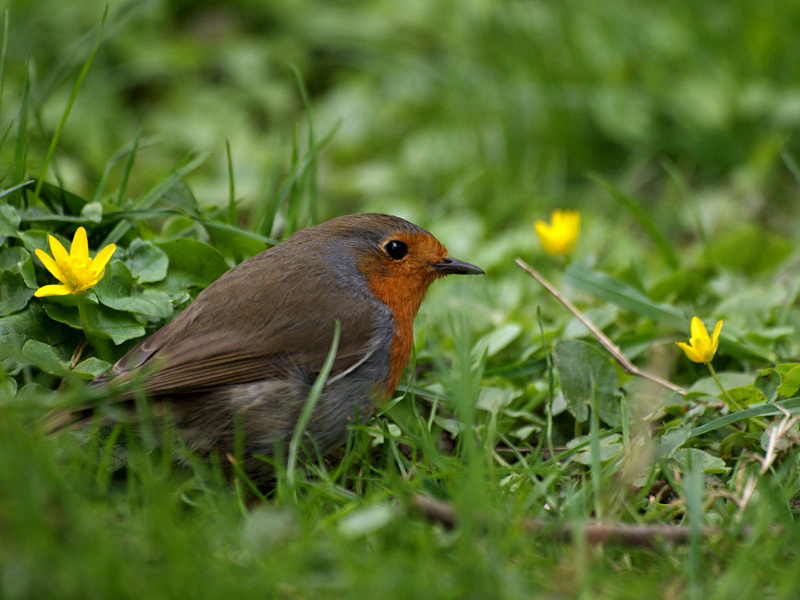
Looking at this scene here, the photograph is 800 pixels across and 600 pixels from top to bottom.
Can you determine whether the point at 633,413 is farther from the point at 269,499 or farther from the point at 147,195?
the point at 147,195

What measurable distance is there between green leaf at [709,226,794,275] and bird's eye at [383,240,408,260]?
2.00 m

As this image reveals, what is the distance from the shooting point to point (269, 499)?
2.67 meters

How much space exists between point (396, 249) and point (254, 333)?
686mm

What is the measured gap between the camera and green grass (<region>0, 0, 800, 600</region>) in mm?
1909

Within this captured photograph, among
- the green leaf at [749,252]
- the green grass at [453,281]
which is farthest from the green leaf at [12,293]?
the green leaf at [749,252]

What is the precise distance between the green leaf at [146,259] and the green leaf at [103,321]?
198 millimetres

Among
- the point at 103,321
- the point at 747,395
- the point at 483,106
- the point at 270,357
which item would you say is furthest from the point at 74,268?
the point at 483,106

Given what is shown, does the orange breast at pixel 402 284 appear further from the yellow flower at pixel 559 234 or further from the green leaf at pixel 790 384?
the green leaf at pixel 790 384

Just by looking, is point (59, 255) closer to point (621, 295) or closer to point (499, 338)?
point (499, 338)

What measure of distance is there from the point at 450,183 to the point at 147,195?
8.90 ft

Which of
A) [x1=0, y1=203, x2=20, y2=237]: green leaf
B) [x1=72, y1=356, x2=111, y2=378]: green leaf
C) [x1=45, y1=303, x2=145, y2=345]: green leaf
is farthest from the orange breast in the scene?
[x1=0, y1=203, x2=20, y2=237]: green leaf

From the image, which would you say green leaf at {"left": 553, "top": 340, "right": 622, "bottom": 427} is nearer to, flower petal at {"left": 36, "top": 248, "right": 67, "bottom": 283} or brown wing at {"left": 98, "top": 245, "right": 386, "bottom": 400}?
brown wing at {"left": 98, "top": 245, "right": 386, "bottom": 400}

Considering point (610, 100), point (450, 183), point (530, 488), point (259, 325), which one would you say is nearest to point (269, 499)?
point (259, 325)

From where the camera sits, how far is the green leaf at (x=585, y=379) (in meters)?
2.87
